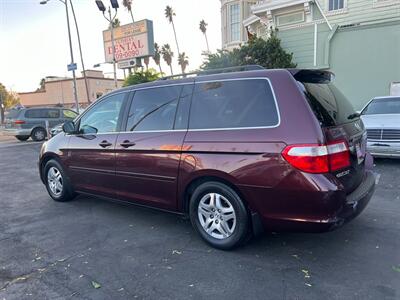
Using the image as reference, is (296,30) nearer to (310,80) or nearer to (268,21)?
(268,21)

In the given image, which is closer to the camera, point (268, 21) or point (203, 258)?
point (203, 258)

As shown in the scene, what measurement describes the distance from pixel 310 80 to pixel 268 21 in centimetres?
1327

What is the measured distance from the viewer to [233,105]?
3434 mm

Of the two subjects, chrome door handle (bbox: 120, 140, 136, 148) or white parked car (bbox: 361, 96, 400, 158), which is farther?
white parked car (bbox: 361, 96, 400, 158)

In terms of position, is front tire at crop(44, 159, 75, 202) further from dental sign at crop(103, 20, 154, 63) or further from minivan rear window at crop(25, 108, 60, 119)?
dental sign at crop(103, 20, 154, 63)

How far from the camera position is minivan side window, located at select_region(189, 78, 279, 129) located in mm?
3211

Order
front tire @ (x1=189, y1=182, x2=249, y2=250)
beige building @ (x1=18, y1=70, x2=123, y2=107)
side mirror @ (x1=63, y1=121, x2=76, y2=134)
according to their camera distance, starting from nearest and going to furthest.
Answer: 1. front tire @ (x1=189, y1=182, x2=249, y2=250)
2. side mirror @ (x1=63, y1=121, x2=76, y2=134)
3. beige building @ (x1=18, y1=70, x2=123, y2=107)

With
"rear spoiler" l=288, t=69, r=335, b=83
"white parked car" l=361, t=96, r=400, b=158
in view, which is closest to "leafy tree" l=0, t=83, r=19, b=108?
"white parked car" l=361, t=96, r=400, b=158

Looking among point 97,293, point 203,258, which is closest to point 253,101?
point 203,258

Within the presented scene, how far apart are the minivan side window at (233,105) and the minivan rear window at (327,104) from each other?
347 millimetres

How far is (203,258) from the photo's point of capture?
344cm

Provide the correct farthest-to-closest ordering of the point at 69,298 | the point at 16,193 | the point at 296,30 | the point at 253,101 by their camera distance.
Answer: the point at 296,30
the point at 16,193
the point at 253,101
the point at 69,298

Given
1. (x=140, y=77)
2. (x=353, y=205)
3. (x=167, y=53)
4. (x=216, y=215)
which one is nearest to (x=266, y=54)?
(x=140, y=77)

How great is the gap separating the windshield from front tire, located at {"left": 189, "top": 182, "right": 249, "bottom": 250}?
6.20 metres
